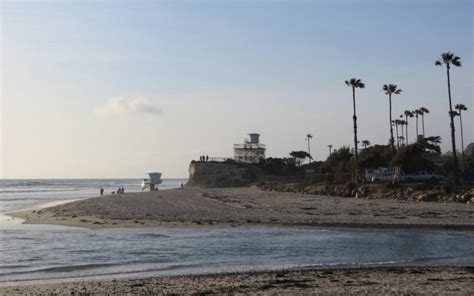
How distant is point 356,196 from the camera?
5131cm

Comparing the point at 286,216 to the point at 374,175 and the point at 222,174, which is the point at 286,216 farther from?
the point at 222,174

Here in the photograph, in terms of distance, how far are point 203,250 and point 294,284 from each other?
25.7 feet

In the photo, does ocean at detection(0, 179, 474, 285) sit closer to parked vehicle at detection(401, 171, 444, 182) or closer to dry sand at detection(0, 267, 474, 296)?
dry sand at detection(0, 267, 474, 296)

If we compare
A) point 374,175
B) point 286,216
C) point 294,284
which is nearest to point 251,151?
point 374,175

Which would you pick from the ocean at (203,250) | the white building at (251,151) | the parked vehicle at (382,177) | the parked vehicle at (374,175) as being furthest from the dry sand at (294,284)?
the white building at (251,151)

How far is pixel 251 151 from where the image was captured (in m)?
114

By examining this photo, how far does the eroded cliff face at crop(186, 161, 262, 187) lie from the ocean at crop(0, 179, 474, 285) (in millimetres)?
70760

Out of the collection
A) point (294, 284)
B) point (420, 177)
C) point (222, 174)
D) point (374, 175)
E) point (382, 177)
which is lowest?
point (294, 284)

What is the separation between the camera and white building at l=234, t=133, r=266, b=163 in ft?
372

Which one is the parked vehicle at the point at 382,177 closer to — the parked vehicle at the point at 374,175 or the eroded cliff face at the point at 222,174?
the parked vehicle at the point at 374,175

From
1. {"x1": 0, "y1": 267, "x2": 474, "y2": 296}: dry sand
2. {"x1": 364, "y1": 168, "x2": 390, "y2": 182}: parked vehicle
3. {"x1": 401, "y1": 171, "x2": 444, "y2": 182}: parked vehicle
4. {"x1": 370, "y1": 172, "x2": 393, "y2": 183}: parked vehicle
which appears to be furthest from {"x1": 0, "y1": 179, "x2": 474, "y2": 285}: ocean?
{"x1": 364, "y1": 168, "x2": 390, "y2": 182}: parked vehicle

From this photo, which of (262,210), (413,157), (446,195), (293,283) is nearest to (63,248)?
(293,283)

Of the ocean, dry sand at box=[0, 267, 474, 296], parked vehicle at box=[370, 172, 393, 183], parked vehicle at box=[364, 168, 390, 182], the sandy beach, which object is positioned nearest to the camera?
dry sand at box=[0, 267, 474, 296]

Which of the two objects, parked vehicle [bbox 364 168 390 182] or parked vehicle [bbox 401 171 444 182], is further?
parked vehicle [bbox 364 168 390 182]
